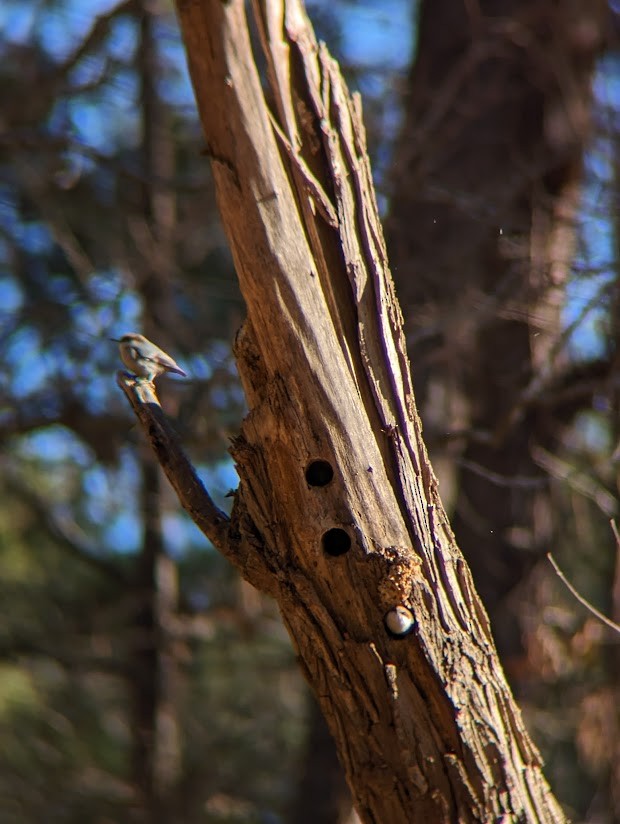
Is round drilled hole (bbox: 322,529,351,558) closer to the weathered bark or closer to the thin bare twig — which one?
the thin bare twig

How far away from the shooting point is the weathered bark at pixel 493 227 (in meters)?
4.41

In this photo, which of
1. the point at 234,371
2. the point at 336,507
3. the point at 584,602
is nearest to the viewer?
the point at 336,507

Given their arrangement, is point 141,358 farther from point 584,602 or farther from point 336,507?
point 584,602

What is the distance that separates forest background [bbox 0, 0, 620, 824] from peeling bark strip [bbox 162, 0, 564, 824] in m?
1.42

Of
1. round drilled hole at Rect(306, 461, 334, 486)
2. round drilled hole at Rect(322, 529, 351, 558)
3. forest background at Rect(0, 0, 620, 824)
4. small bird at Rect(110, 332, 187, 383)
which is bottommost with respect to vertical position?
round drilled hole at Rect(322, 529, 351, 558)

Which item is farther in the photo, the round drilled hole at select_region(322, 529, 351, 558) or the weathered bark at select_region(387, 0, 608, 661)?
the weathered bark at select_region(387, 0, 608, 661)

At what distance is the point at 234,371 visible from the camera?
4.20m

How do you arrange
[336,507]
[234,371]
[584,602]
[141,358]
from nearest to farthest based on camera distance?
[336,507], [141,358], [584,602], [234,371]

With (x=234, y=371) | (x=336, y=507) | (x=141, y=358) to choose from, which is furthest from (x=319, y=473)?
(x=234, y=371)

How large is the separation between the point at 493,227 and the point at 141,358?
3.02 metres

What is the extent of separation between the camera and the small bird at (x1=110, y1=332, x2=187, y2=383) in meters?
2.19

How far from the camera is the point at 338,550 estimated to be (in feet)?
6.48

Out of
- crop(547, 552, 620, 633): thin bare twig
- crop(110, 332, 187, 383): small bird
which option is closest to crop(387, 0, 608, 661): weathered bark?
crop(547, 552, 620, 633): thin bare twig

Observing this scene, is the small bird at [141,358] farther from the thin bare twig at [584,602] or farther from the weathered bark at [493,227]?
the weathered bark at [493,227]
